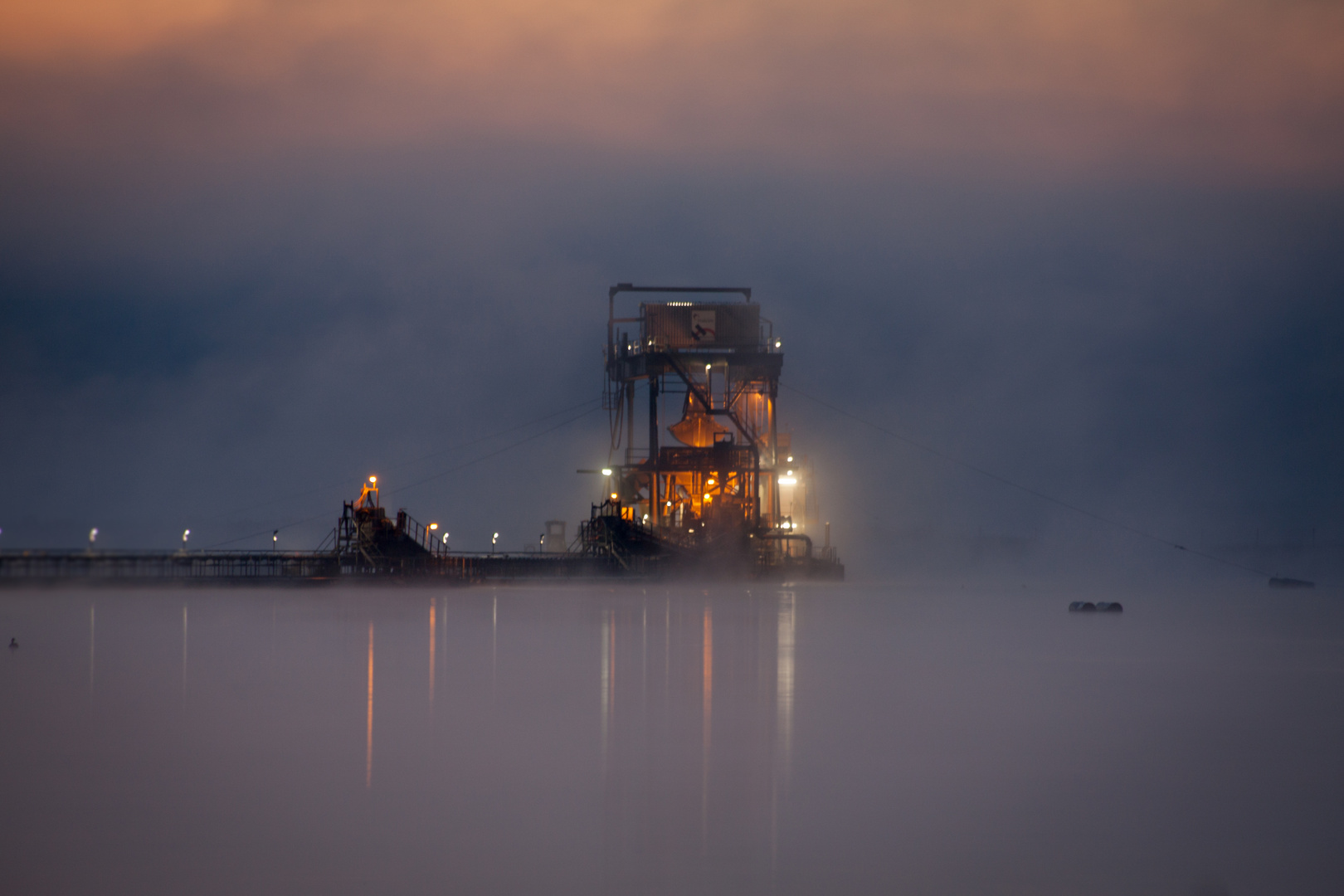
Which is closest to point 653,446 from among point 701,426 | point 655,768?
point 701,426

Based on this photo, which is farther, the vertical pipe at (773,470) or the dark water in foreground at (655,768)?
the vertical pipe at (773,470)

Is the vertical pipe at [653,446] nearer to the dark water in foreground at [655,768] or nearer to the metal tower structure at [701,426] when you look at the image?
the metal tower structure at [701,426]

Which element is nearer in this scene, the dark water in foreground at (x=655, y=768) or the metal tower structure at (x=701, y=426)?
the dark water in foreground at (x=655, y=768)

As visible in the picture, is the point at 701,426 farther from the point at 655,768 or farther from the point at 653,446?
the point at 655,768

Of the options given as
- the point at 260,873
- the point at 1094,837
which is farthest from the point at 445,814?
the point at 1094,837

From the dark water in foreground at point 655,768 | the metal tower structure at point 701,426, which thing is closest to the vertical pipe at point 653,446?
the metal tower structure at point 701,426

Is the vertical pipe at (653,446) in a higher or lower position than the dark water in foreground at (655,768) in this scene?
higher

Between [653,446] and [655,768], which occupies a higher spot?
[653,446]

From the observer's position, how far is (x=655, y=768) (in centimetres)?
1490

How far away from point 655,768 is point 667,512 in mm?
65540

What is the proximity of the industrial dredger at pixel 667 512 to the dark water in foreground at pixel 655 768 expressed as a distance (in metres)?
31.0

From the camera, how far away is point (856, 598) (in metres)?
62.6

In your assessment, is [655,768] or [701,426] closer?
[655,768]

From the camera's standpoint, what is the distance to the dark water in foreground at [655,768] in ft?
35.3
